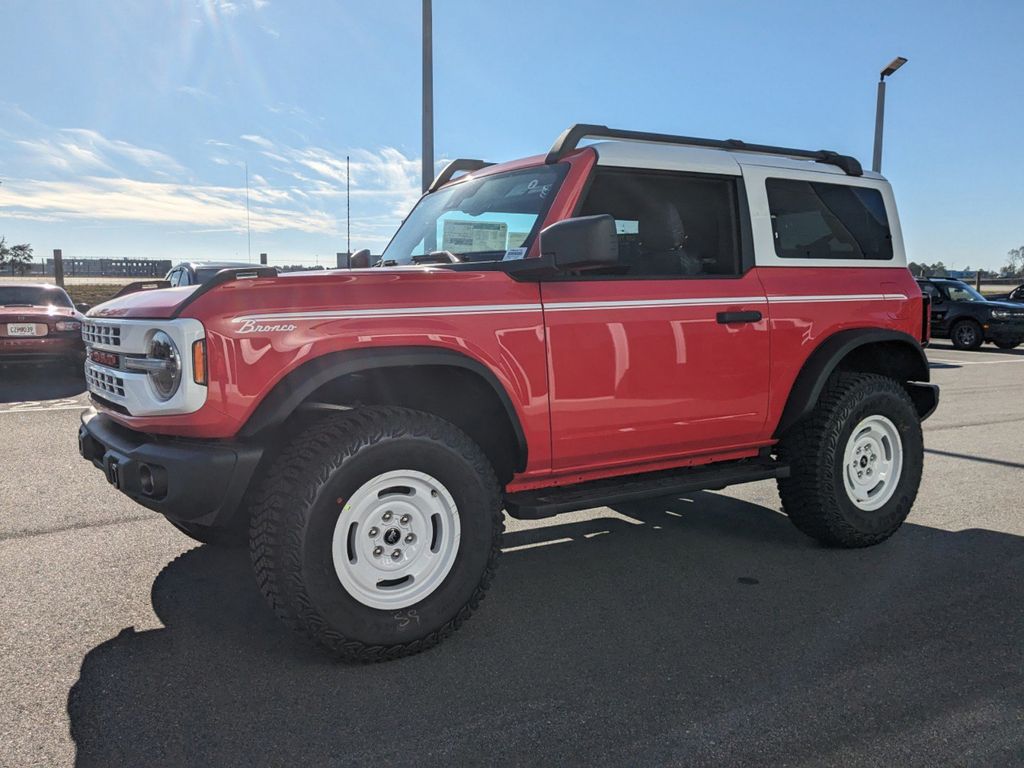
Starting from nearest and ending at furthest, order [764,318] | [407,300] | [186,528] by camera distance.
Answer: [407,300] < [186,528] < [764,318]

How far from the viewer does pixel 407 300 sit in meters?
3.17

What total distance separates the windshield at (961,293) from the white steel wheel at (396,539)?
20.4 m

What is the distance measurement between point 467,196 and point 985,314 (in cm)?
1898

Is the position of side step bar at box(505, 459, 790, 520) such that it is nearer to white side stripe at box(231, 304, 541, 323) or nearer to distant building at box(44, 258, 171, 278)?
white side stripe at box(231, 304, 541, 323)

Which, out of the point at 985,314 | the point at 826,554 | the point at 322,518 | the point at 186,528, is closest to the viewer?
the point at 322,518

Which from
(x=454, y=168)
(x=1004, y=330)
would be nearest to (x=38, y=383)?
(x=454, y=168)

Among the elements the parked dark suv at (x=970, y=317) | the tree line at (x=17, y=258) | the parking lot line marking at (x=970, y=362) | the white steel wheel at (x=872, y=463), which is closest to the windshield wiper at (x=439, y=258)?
the white steel wheel at (x=872, y=463)

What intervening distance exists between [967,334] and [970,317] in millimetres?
425

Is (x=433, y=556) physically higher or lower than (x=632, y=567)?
higher

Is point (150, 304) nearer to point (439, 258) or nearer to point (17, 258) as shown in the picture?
point (439, 258)

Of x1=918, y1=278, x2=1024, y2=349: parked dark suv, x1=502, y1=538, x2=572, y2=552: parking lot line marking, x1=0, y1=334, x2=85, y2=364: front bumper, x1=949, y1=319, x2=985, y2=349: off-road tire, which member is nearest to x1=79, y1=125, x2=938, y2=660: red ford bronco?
x1=502, y1=538, x2=572, y2=552: parking lot line marking

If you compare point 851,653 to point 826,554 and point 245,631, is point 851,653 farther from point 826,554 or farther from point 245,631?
point 245,631

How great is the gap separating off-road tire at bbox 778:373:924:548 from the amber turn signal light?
3042 mm

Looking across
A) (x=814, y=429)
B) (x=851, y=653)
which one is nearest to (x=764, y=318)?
(x=814, y=429)
